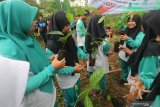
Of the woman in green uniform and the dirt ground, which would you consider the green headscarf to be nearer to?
the woman in green uniform

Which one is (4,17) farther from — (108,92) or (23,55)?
(108,92)

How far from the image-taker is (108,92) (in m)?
3.53

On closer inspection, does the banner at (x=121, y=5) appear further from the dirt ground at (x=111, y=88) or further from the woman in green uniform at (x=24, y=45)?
the woman in green uniform at (x=24, y=45)

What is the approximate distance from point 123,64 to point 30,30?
2344mm

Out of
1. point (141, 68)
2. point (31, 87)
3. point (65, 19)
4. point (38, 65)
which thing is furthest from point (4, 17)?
point (141, 68)

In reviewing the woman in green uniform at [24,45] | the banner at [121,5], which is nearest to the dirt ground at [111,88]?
the banner at [121,5]

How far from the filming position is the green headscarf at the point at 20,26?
1.56 m

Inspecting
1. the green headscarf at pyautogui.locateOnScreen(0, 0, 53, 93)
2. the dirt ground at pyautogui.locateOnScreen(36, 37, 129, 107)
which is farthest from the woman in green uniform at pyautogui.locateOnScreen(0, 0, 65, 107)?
the dirt ground at pyautogui.locateOnScreen(36, 37, 129, 107)

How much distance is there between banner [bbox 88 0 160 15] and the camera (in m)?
3.71

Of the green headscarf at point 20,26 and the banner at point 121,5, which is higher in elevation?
the green headscarf at point 20,26

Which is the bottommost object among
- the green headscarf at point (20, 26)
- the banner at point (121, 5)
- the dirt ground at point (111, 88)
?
the dirt ground at point (111, 88)

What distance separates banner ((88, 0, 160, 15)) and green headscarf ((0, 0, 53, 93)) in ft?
8.24

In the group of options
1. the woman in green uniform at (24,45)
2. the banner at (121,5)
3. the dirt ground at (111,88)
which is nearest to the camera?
the woman in green uniform at (24,45)

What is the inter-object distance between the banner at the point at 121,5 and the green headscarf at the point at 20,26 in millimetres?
2513
